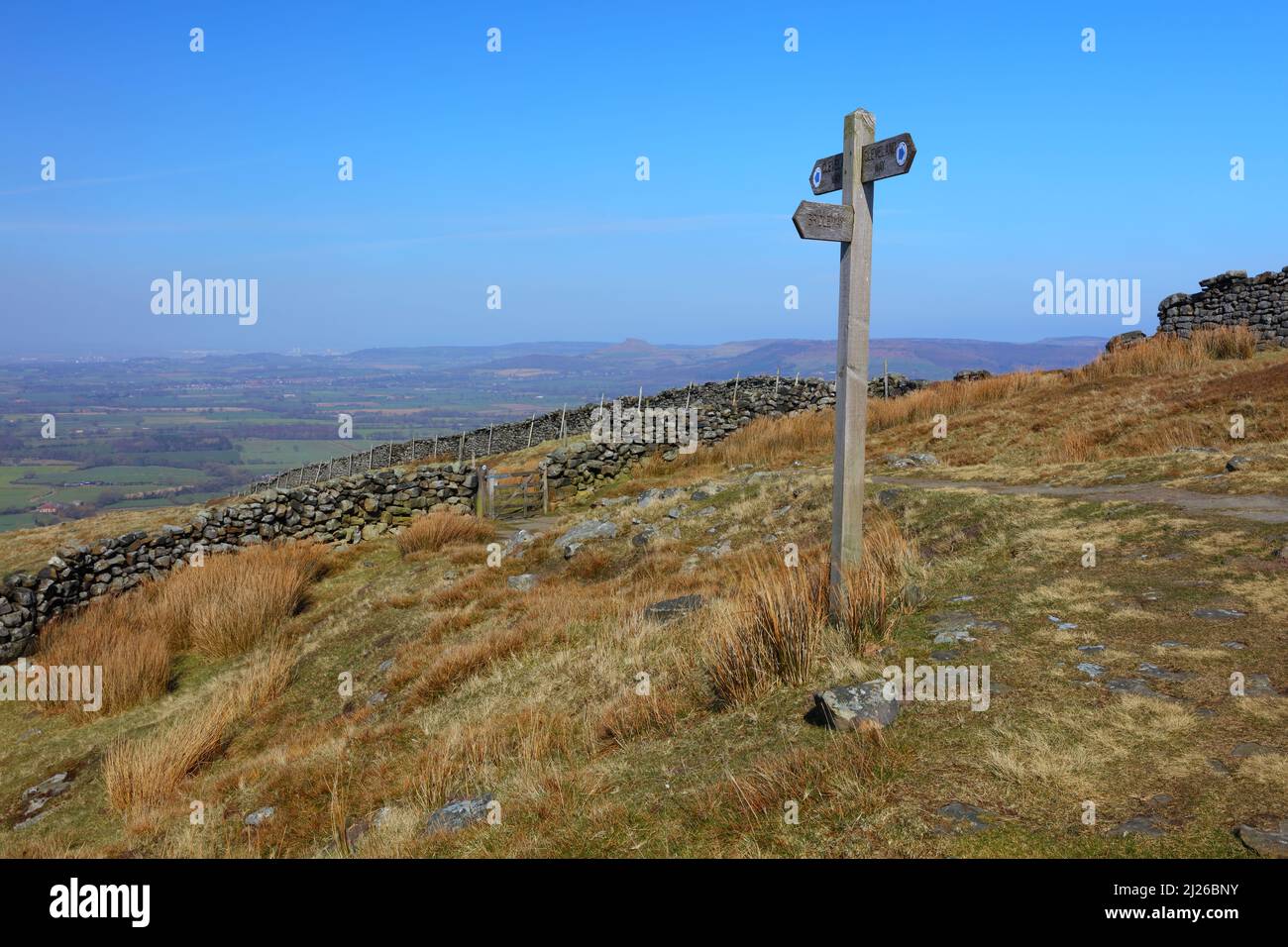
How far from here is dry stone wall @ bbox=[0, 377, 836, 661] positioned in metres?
13.4

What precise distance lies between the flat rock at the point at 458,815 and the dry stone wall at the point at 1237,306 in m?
22.3

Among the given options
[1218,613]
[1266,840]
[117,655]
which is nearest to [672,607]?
[1218,613]

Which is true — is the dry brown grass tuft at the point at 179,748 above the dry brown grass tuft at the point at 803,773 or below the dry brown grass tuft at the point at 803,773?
below

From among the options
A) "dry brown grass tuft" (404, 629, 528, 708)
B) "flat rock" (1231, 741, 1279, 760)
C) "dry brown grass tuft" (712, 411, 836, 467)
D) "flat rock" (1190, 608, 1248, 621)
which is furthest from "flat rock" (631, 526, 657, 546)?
"flat rock" (1231, 741, 1279, 760)

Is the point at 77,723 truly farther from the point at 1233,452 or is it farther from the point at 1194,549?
the point at 1233,452

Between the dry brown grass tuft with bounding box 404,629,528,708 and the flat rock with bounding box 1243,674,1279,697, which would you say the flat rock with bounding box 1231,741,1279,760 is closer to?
the flat rock with bounding box 1243,674,1279,697

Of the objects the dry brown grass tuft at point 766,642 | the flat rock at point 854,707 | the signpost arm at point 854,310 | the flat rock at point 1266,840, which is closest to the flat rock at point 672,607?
the dry brown grass tuft at point 766,642

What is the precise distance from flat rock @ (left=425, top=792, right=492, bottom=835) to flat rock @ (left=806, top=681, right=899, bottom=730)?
2051 mm

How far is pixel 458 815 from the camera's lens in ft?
15.3

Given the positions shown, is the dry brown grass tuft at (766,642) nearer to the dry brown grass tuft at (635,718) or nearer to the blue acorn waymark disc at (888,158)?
the dry brown grass tuft at (635,718)

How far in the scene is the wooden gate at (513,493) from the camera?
18.7m

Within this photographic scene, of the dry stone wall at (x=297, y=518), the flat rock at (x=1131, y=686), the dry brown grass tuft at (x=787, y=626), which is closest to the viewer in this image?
the flat rock at (x=1131, y=686)

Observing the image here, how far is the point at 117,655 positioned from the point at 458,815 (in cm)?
825
